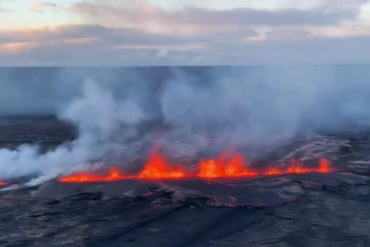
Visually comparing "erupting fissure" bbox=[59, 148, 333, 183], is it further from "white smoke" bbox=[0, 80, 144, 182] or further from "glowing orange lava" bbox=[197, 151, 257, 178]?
"white smoke" bbox=[0, 80, 144, 182]

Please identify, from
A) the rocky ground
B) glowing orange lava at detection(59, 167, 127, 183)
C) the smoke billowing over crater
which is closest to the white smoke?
the smoke billowing over crater

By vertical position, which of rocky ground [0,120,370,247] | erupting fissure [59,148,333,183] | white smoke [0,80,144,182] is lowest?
rocky ground [0,120,370,247]

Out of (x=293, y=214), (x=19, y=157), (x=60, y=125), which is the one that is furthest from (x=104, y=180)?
(x=60, y=125)

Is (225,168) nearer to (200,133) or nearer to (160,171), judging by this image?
(160,171)

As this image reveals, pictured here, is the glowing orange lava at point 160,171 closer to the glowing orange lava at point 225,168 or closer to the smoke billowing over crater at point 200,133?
the smoke billowing over crater at point 200,133

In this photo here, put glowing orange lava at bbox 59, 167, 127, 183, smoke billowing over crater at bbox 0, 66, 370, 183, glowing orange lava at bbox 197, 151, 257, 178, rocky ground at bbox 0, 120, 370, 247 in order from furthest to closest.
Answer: smoke billowing over crater at bbox 0, 66, 370, 183, glowing orange lava at bbox 197, 151, 257, 178, glowing orange lava at bbox 59, 167, 127, 183, rocky ground at bbox 0, 120, 370, 247

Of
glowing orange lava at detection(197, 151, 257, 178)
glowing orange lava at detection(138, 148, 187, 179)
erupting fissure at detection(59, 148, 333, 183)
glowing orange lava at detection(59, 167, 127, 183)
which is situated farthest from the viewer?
glowing orange lava at detection(197, 151, 257, 178)

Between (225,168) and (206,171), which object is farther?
(225,168)

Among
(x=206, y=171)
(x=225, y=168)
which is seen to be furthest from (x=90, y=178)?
(x=225, y=168)
